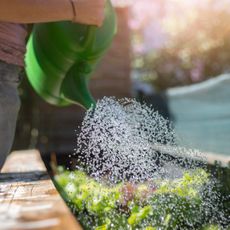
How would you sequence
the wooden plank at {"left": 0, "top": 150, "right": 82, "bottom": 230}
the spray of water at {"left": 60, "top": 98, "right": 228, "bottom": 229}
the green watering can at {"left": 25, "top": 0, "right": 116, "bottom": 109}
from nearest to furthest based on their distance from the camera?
the wooden plank at {"left": 0, "top": 150, "right": 82, "bottom": 230}, the spray of water at {"left": 60, "top": 98, "right": 228, "bottom": 229}, the green watering can at {"left": 25, "top": 0, "right": 116, "bottom": 109}

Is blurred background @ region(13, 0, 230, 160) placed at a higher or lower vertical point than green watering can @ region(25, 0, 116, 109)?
lower

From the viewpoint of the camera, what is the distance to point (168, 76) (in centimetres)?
752

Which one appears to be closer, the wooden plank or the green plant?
the wooden plank

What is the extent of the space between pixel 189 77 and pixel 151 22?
896mm

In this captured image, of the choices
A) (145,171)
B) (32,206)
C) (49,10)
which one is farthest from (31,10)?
(145,171)

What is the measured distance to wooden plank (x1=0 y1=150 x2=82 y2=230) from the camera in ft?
2.55

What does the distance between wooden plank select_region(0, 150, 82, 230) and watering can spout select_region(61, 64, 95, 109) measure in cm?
44

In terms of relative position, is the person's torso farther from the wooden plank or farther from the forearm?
the wooden plank

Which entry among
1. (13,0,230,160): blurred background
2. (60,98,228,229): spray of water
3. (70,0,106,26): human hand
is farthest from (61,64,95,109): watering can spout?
(13,0,230,160): blurred background

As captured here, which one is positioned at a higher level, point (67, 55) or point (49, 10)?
point (49, 10)

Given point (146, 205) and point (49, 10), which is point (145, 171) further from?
point (49, 10)

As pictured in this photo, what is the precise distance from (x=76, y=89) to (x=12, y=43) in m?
0.42

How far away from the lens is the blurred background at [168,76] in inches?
151

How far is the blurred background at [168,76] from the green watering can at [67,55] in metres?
0.95
